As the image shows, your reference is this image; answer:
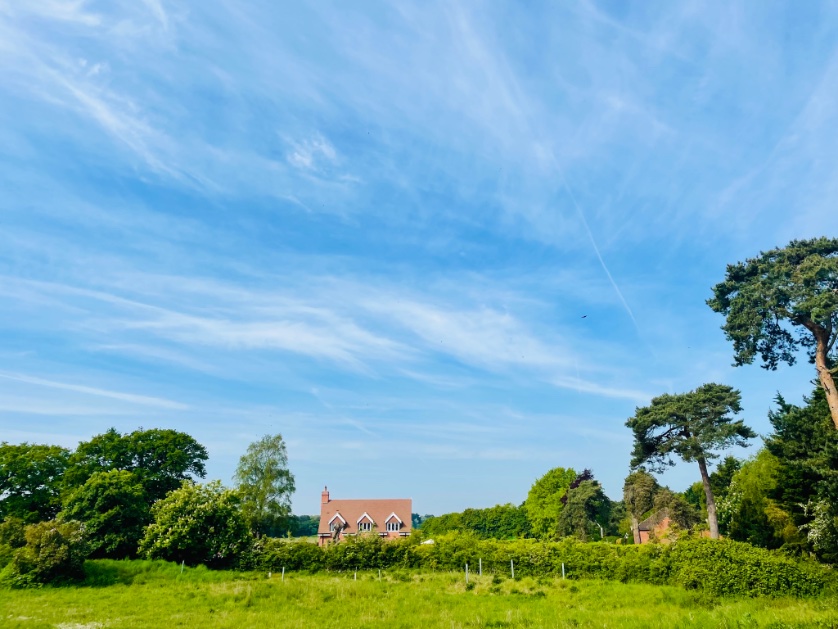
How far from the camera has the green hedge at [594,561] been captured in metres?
19.6

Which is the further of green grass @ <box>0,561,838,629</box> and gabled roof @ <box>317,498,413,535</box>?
gabled roof @ <box>317,498,413,535</box>

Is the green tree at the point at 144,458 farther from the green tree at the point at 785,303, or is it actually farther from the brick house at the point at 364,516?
the green tree at the point at 785,303

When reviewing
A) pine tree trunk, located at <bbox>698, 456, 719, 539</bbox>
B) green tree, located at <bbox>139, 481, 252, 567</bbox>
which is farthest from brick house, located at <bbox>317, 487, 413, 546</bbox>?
pine tree trunk, located at <bbox>698, 456, 719, 539</bbox>

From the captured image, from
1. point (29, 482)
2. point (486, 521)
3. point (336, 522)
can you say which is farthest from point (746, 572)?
point (486, 521)

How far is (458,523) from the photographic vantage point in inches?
4021

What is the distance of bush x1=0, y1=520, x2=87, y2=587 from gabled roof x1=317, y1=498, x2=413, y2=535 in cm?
5523

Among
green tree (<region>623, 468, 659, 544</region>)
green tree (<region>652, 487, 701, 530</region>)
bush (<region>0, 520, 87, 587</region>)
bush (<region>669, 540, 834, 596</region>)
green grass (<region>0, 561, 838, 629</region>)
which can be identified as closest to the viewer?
green grass (<region>0, 561, 838, 629</region>)

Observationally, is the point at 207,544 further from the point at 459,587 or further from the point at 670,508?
the point at 670,508

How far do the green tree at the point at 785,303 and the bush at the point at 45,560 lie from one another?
37.5 metres

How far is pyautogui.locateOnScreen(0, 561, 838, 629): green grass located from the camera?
15859 mm

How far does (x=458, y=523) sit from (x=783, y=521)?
8101cm

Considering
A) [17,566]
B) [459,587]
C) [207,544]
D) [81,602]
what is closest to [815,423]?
[459,587]

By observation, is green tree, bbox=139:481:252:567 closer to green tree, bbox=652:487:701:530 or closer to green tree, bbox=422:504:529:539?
green tree, bbox=652:487:701:530

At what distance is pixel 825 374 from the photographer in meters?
23.1
